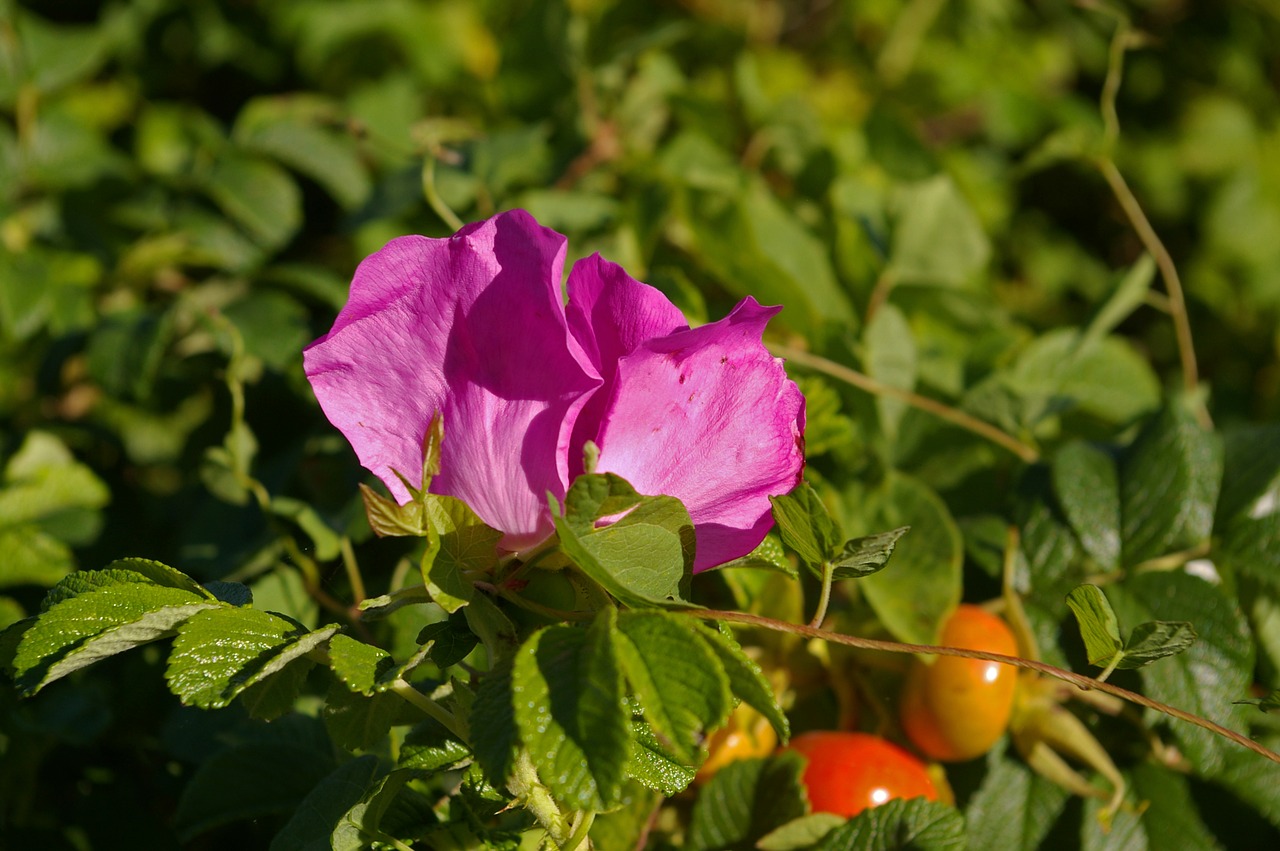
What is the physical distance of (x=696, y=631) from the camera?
405mm

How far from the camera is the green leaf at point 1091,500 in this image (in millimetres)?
693

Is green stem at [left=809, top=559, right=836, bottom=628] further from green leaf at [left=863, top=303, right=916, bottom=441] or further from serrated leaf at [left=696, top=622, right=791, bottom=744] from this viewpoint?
green leaf at [left=863, top=303, right=916, bottom=441]

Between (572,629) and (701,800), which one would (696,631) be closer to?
(572,629)

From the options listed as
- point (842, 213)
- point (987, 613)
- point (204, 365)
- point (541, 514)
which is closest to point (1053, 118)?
point (842, 213)

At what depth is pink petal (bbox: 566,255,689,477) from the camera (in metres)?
0.45

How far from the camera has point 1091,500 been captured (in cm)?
70

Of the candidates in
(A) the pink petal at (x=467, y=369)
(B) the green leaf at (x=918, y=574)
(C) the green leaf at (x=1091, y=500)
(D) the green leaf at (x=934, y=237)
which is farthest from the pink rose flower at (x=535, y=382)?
(D) the green leaf at (x=934, y=237)

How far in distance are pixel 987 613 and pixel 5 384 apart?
93cm

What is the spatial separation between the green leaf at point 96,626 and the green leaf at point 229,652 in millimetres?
14

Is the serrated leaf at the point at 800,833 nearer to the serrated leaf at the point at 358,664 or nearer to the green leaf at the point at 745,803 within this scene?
the green leaf at the point at 745,803

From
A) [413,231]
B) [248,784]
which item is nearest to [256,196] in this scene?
[413,231]

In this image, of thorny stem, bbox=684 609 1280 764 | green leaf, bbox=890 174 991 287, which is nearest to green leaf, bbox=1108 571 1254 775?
thorny stem, bbox=684 609 1280 764

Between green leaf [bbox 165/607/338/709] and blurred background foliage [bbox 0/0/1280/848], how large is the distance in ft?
0.60

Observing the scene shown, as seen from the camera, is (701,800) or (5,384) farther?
(5,384)
